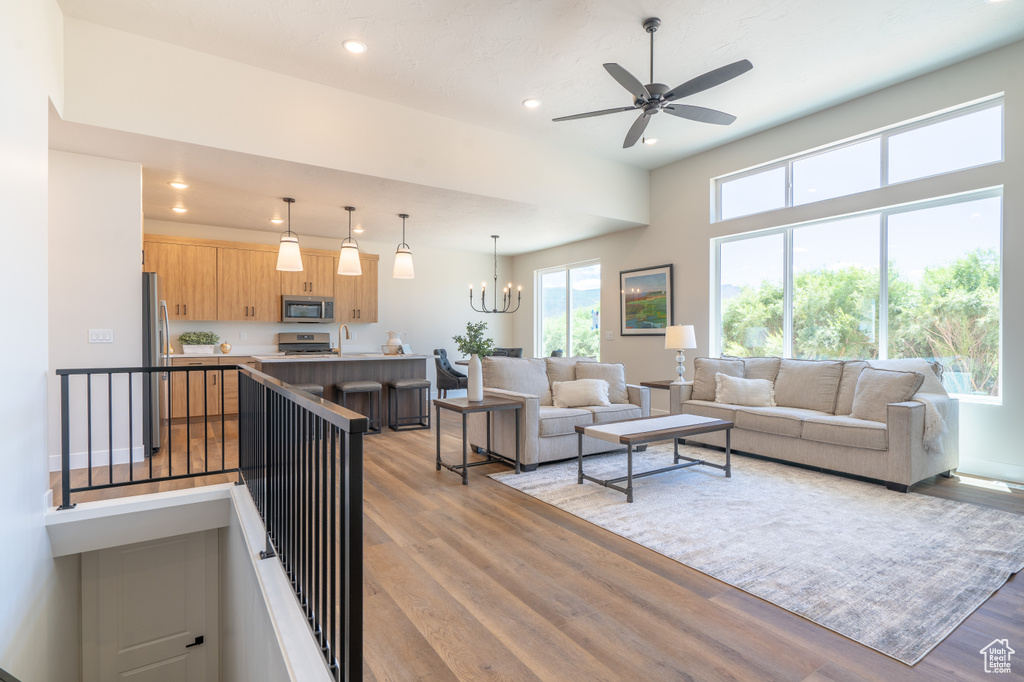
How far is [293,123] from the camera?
408cm

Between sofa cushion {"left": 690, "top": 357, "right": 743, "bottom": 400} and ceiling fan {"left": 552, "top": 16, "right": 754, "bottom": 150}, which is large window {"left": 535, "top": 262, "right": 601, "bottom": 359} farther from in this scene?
ceiling fan {"left": 552, "top": 16, "right": 754, "bottom": 150}

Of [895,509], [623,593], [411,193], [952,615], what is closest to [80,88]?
[411,193]

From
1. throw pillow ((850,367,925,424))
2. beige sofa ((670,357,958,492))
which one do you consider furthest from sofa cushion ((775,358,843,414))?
throw pillow ((850,367,925,424))

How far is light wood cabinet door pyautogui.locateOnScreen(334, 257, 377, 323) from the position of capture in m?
7.58

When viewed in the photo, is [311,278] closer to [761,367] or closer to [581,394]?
[581,394]

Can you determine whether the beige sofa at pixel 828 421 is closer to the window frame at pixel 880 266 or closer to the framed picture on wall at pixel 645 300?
the window frame at pixel 880 266

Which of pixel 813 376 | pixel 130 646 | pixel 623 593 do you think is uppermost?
pixel 813 376

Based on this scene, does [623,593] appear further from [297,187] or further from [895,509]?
[297,187]

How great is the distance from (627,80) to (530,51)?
38.7 inches

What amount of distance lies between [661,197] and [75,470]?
6441 millimetres

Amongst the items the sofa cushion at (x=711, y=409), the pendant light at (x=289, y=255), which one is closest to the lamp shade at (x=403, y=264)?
the pendant light at (x=289, y=255)

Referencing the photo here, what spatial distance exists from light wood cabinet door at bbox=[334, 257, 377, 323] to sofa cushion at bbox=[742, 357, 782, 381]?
5.36 m

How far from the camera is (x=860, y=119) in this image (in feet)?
15.1

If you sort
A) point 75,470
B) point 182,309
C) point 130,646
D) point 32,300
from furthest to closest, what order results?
point 182,309
point 75,470
point 130,646
point 32,300
